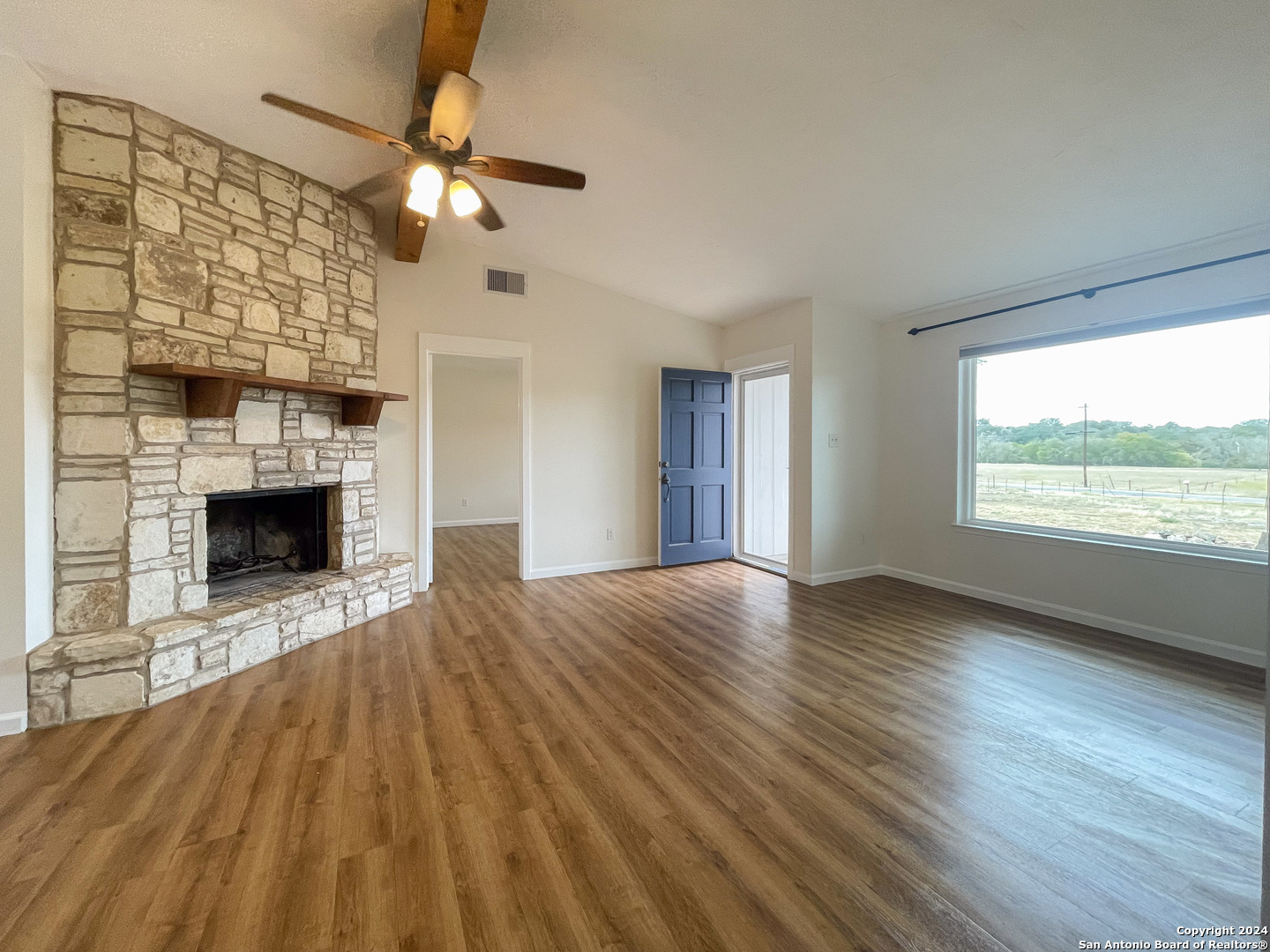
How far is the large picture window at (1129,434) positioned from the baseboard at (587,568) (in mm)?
3083

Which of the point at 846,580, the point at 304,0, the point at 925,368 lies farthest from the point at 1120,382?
the point at 304,0

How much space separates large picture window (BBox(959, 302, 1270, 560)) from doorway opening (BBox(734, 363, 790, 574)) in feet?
6.54

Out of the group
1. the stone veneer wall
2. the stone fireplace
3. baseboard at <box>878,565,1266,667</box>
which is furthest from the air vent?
baseboard at <box>878,565,1266,667</box>

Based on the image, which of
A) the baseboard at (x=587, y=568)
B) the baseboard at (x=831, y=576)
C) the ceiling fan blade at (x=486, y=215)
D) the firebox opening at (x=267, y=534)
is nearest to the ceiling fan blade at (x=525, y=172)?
the ceiling fan blade at (x=486, y=215)

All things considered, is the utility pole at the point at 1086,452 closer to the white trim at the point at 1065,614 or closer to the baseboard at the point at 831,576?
the white trim at the point at 1065,614

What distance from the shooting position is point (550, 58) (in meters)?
2.33

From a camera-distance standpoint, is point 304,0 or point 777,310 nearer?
point 304,0

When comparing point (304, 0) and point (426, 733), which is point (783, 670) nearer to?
point (426, 733)

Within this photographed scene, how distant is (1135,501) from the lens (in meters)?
3.46

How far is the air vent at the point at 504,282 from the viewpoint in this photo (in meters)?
4.61

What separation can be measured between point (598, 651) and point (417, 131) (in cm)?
289

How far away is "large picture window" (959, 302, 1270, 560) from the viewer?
9.87 feet

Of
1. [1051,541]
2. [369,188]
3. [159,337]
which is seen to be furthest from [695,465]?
[159,337]

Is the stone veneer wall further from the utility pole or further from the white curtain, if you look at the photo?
the utility pole
